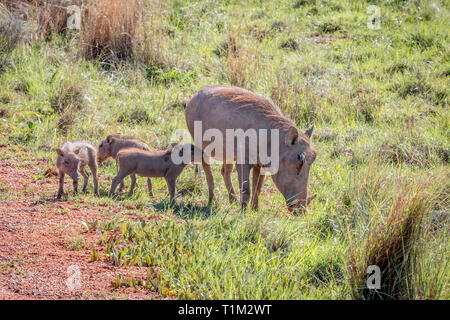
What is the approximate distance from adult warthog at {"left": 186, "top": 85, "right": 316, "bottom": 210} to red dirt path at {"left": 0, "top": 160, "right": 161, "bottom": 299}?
1.46 meters

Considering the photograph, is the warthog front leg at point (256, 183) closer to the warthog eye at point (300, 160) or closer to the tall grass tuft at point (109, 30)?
the warthog eye at point (300, 160)

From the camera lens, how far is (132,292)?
4.11m

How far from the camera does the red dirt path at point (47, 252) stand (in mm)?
4047

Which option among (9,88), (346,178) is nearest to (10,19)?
(9,88)

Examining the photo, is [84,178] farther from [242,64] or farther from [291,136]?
[242,64]

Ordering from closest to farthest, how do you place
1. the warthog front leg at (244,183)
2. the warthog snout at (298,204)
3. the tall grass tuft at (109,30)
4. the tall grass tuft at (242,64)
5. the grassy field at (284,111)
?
the grassy field at (284,111), the warthog snout at (298,204), the warthog front leg at (244,183), the tall grass tuft at (242,64), the tall grass tuft at (109,30)

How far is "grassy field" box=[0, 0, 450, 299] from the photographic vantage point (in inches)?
164

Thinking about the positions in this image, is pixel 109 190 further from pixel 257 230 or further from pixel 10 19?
pixel 10 19

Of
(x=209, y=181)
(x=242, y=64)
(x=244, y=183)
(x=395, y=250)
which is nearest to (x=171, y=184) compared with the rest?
(x=209, y=181)

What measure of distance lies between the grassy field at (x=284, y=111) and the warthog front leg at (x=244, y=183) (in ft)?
0.60

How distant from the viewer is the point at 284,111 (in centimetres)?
889

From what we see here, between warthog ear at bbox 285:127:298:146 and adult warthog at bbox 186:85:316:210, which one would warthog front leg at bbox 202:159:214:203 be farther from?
warthog ear at bbox 285:127:298:146

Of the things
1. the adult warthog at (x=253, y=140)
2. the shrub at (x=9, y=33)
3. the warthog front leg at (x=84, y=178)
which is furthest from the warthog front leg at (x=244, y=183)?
the shrub at (x=9, y=33)

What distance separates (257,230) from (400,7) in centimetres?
927
